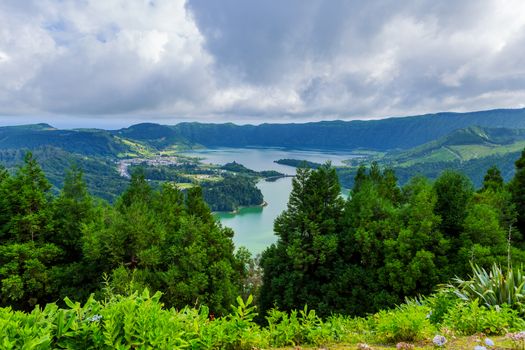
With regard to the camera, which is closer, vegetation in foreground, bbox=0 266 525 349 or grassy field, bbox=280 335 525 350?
vegetation in foreground, bbox=0 266 525 349

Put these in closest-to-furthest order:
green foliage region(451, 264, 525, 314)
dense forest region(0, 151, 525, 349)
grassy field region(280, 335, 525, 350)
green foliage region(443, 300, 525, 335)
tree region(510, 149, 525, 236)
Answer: grassy field region(280, 335, 525, 350), green foliage region(443, 300, 525, 335), green foliage region(451, 264, 525, 314), dense forest region(0, 151, 525, 349), tree region(510, 149, 525, 236)

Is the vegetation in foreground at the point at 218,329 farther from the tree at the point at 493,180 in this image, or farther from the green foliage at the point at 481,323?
the tree at the point at 493,180

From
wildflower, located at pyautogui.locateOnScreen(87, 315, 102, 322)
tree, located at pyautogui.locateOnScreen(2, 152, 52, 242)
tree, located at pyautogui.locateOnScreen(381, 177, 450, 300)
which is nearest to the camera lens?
wildflower, located at pyautogui.locateOnScreen(87, 315, 102, 322)

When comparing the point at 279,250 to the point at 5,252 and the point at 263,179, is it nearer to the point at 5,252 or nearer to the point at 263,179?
the point at 5,252

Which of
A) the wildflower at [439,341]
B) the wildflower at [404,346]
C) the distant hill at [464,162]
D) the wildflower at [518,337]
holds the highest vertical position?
the wildflower at [518,337]

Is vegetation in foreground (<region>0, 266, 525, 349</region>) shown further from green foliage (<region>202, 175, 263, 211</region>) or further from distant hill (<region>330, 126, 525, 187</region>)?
distant hill (<region>330, 126, 525, 187</region>)

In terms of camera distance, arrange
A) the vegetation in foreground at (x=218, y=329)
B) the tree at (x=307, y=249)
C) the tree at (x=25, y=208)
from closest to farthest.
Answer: the vegetation in foreground at (x=218, y=329) < the tree at (x=25, y=208) < the tree at (x=307, y=249)

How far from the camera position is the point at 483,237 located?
1396cm

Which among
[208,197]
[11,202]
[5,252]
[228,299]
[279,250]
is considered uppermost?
[11,202]

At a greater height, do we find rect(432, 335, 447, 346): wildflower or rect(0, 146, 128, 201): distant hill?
rect(432, 335, 447, 346): wildflower

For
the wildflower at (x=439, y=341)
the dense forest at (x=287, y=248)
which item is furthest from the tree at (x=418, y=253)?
the wildflower at (x=439, y=341)

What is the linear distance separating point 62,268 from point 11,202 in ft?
11.7

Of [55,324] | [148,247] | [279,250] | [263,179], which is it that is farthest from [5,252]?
[263,179]

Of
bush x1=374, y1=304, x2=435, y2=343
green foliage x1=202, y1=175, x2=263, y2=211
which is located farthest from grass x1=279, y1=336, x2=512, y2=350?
green foliage x1=202, y1=175, x2=263, y2=211
